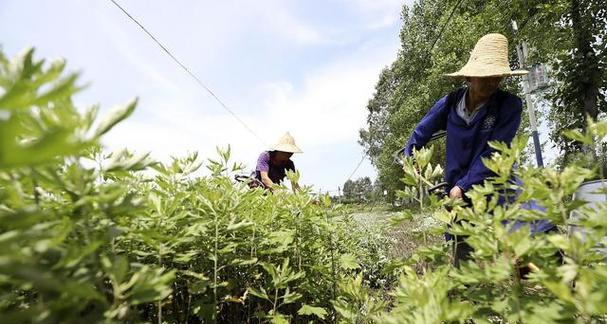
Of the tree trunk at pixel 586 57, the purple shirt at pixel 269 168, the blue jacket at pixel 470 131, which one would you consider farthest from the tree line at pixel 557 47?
the purple shirt at pixel 269 168

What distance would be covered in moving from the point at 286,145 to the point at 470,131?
8.82 ft

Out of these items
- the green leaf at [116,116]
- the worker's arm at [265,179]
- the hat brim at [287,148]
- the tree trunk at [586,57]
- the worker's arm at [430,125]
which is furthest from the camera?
the tree trunk at [586,57]

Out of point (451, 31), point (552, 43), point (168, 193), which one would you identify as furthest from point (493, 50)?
point (451, 31)

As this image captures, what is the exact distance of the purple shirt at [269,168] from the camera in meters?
4.99

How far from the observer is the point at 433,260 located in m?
1.38

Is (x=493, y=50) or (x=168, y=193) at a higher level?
(x=493, y=50)

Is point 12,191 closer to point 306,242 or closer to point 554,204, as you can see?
point 554,204

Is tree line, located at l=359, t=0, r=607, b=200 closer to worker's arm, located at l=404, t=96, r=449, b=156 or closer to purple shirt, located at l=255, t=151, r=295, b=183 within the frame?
worker's arm, located at l=404, t=96, r=449, b=156

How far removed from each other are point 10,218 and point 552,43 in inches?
467

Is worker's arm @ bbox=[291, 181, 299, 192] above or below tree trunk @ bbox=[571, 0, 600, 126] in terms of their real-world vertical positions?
below

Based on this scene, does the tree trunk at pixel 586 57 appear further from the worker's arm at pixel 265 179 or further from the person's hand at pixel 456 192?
the person's hand at pixel 456 192

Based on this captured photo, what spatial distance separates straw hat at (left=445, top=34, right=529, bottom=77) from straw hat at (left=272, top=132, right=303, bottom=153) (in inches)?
102

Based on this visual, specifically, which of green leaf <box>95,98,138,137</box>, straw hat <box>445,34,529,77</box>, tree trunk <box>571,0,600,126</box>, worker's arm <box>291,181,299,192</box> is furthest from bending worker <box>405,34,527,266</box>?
tree trunk <box>571,0,600,126</box>

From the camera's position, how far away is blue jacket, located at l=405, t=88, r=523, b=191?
2.46 meters
